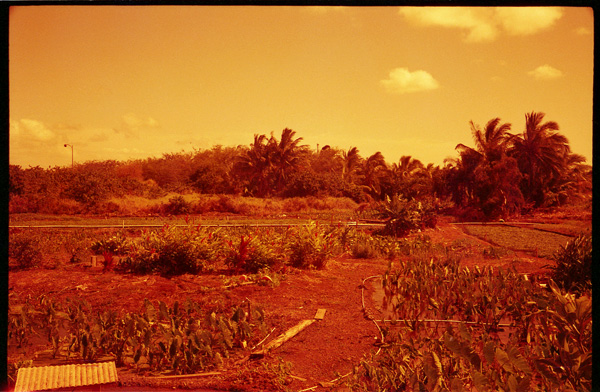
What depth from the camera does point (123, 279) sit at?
6152 millimetres

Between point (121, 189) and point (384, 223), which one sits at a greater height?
point (121, 189)

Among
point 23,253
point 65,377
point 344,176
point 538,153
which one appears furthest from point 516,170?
point 23,253

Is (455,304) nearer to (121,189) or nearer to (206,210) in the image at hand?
(206,210)

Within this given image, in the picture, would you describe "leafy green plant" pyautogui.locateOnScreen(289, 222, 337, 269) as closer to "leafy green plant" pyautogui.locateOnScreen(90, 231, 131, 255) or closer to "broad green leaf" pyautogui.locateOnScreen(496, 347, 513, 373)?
"leafy green plant" pyautogui.locateOnScreen(90, 231, 131, 255)

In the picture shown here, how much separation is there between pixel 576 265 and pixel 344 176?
16.8ft

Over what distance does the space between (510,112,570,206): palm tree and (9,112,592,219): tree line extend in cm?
2

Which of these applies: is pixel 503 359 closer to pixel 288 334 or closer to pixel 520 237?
pixel 288 334

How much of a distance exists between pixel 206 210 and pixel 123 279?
4078 mm

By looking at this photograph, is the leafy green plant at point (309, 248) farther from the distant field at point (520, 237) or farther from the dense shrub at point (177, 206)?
the dense shrub at point (177, 206)

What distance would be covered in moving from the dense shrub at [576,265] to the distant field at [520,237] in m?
2.25

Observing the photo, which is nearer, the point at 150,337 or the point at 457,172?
the point at 150,337

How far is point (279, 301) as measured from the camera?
5367 mm
